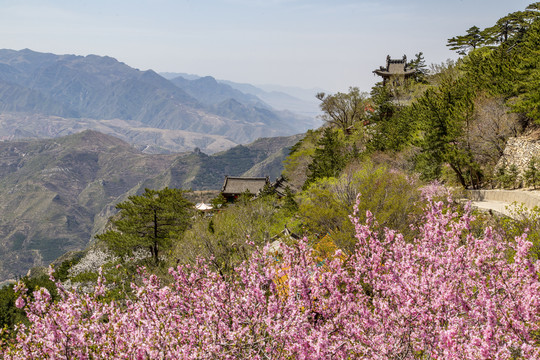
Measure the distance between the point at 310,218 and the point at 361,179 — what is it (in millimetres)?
5723

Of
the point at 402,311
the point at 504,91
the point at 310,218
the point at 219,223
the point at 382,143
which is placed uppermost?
the point at 504,91

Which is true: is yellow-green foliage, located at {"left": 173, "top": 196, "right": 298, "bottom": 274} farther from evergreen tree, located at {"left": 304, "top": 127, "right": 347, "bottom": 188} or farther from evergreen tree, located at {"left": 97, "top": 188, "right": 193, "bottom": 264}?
evergreen tree, located at {"left": 304, "top": 127, "right": 347, "bottom": 188}

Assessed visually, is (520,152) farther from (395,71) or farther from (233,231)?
(395,71)

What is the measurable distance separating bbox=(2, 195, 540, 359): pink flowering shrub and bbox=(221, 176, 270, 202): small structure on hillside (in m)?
58.6

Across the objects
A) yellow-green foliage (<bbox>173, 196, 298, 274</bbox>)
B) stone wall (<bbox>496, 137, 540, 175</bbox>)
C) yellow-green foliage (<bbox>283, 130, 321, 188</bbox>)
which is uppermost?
stone wall (<bbox>496, 137, 540, 175</bbox>)

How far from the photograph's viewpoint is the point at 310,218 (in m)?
25.8

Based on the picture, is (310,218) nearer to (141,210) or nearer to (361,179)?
(361,179)

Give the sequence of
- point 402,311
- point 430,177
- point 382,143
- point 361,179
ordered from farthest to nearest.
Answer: point 382,143 < point 430,177 < point 361,179 < point 402,311

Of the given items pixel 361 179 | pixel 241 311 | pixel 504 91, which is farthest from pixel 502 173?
pixel 241 311

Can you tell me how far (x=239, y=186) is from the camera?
69375 millimetres

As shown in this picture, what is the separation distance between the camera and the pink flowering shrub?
6922 millimetres

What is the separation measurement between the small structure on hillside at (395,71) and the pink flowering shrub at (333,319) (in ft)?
219

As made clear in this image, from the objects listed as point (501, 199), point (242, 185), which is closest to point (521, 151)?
point (501, 199)

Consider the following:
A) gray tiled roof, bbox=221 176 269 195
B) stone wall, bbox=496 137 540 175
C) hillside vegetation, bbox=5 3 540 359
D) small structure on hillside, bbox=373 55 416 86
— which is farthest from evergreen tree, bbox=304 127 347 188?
small structure on hillside, bbox=373 55 416 86
